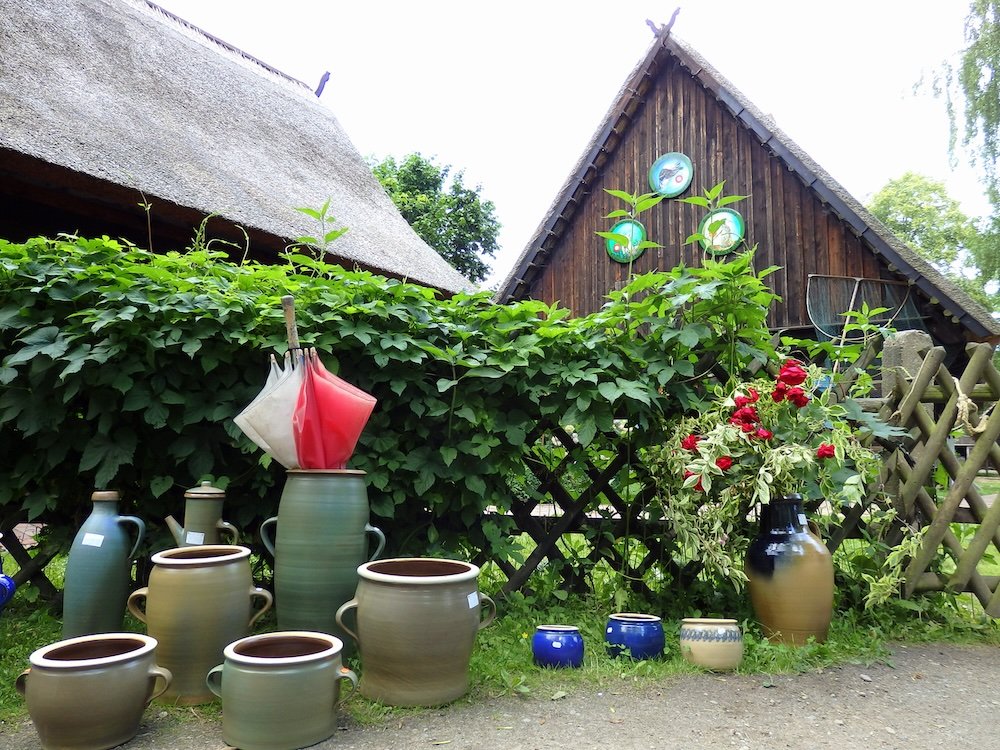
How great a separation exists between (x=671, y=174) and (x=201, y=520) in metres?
8.47

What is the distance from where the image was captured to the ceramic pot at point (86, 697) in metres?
1.64

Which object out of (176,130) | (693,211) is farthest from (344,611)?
(693,211)

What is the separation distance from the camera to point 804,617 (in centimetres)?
254

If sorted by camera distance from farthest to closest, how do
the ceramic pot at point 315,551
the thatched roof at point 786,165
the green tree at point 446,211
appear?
the green tree at point 446,211 < the thatched roof at point 786,165 < the ceramic pot at point 315,551

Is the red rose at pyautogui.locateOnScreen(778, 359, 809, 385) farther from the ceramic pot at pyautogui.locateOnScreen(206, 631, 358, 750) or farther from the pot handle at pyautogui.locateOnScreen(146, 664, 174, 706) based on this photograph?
the pot handle at pyautogui.locateOnScreen(146, 664, 174, 706)

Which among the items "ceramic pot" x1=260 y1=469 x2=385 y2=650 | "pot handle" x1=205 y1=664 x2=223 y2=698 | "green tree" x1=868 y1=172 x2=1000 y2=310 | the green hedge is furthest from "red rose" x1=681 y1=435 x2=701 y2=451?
"green tree" x1=868 y1=172 x2=1000 y2=310

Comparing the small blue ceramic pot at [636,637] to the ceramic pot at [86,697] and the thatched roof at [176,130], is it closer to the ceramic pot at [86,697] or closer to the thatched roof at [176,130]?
the ceramic pot at [86,697]

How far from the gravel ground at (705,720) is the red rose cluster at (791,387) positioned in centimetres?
102

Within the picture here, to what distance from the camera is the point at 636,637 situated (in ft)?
7.97

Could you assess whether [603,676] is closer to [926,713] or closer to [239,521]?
[926,713]

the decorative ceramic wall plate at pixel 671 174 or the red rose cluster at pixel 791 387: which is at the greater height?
the decorative ceramic wall plate at pixel 671 174

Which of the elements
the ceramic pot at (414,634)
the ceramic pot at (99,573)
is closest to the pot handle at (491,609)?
the ceramic pot at (414,634)

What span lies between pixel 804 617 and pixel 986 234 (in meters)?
16.6

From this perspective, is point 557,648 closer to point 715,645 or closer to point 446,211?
point 715,645
